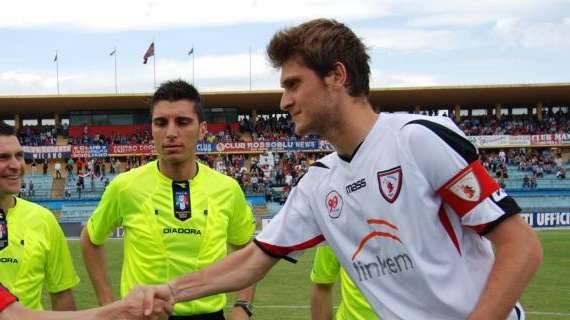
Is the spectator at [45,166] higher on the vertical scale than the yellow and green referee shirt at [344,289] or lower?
lower

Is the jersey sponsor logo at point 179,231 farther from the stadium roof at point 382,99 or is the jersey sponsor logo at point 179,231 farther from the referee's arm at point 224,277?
the stadium roof at point 382,99

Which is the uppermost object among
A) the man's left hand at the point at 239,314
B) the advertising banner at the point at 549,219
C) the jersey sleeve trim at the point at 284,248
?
the jersey sleeve trim at the point at 284,248

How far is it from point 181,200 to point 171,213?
12 centimetres

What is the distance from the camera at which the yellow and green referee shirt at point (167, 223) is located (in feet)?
17.7

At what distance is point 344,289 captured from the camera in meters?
5.04

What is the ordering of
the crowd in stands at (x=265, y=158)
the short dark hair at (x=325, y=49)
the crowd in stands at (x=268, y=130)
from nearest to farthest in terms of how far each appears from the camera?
the short dark hair at (x=325, y=49)
the crowd in stands at (x=265, y=158)
the crowd in stands at (x=268, y=130)

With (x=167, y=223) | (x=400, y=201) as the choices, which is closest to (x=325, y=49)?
(x=400, y=201)

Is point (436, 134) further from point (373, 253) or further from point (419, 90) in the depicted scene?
point (419, 90)

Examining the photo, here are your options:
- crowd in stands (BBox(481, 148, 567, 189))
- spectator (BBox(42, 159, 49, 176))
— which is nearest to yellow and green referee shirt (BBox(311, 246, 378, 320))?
crowd in stands (BBox(481, 148, 567, 189))

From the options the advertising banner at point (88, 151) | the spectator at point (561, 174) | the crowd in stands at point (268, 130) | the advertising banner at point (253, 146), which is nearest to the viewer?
the spectator at point (561, 174)

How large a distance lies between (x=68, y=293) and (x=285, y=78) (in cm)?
317

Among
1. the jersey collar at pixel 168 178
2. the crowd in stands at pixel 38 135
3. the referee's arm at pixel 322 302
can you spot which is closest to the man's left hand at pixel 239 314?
the referee's arm at pixel 322 302

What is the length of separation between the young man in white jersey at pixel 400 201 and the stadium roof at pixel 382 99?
48.7 m

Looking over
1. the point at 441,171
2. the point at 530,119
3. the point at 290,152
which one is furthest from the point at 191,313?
the point at 530,119
